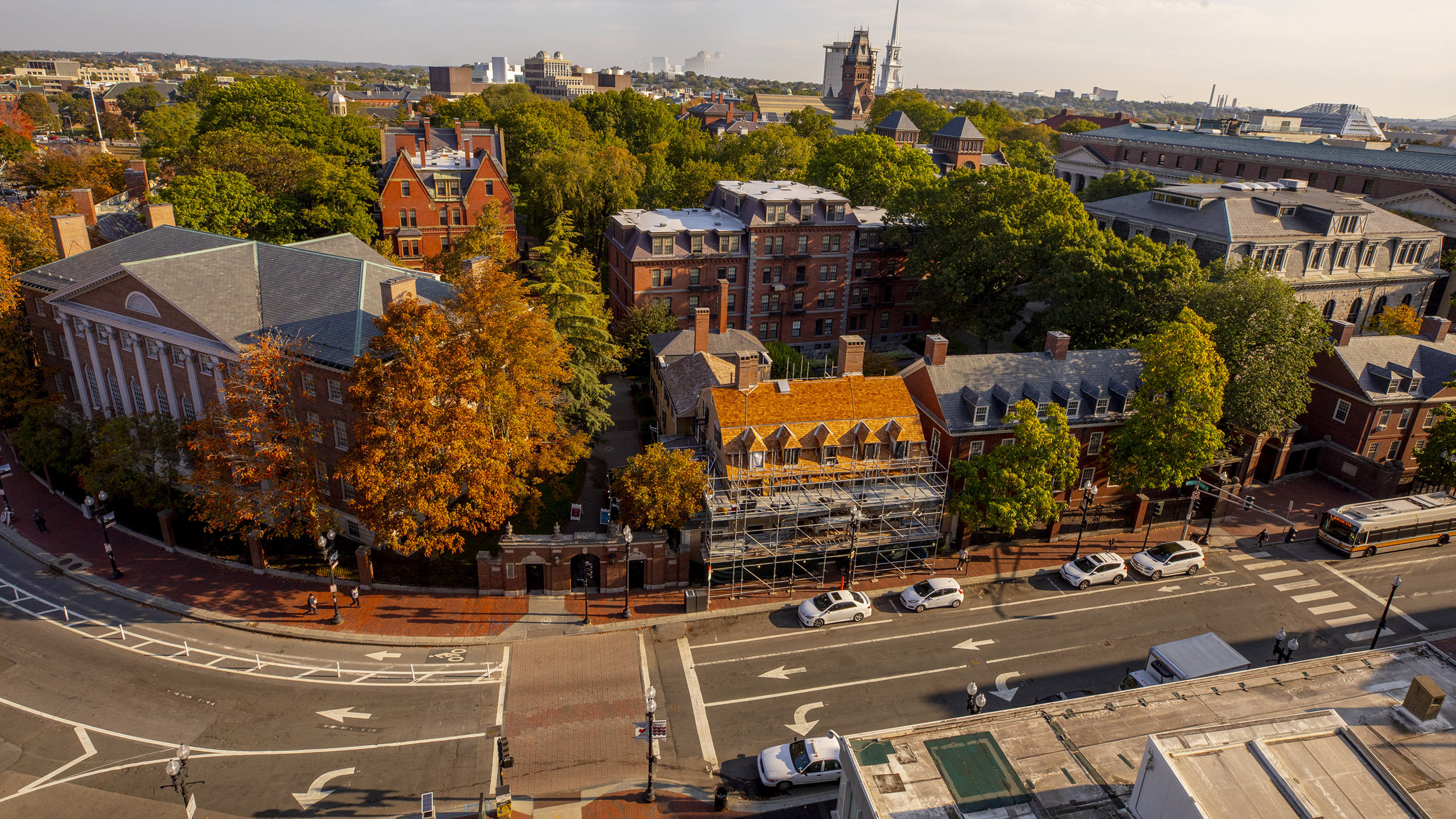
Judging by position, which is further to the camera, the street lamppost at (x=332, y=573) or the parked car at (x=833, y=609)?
the parked car at (x=833, y=609)

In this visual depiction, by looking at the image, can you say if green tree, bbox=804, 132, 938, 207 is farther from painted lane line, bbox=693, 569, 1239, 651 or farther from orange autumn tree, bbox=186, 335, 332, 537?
orange autumn tree, bbox=186, 335, 332, 537

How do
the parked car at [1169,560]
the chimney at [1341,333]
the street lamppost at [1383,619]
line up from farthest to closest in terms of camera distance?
1. the chimney at [1341,333]
2. the parked car at [1169,560]
3. the street lamppost at [1383,619]

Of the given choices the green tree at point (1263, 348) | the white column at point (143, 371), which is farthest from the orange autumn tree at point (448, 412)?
the green tree at point (1263, 348)

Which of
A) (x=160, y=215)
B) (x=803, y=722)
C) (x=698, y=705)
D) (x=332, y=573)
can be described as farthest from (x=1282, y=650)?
(x=160, y=215)

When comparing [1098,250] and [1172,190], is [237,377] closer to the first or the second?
[1098,250]

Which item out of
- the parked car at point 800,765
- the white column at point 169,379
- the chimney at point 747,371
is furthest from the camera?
the white column at point 169,379

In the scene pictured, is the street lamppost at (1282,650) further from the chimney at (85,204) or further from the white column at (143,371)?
the chimney at (85,204)
